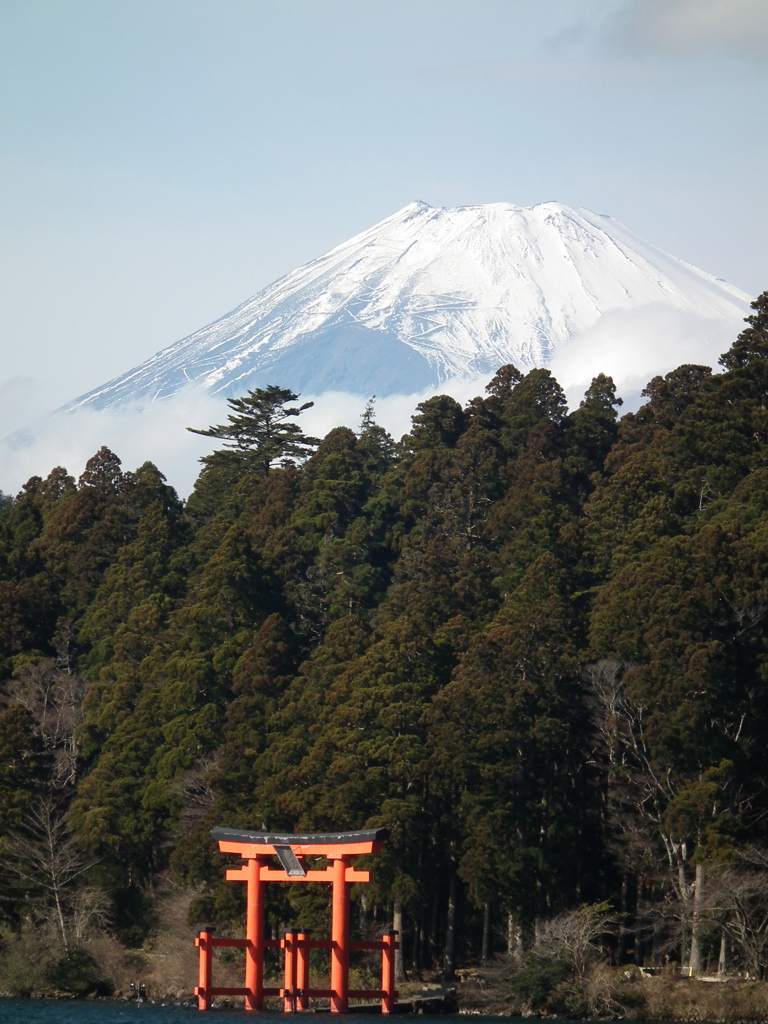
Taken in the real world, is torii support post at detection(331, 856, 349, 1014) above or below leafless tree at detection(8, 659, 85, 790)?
below

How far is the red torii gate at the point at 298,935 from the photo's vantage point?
2947 centimetres

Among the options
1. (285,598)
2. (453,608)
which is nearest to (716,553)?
(453,608)

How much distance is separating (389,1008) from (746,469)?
19196mm

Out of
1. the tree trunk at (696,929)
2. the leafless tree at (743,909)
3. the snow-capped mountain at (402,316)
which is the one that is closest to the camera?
the leafless tree at (743,909)

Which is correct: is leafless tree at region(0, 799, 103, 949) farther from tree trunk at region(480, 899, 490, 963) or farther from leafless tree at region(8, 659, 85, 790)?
tree trunk at region(480, 899, 490, 963)

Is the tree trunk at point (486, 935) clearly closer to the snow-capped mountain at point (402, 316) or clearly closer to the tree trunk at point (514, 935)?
the tree trunk at point (514, 935)

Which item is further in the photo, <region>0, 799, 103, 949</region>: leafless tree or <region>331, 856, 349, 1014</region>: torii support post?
<region>0, 799, 103, 949</region>: leafless tree

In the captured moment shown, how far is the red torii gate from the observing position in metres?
29.5

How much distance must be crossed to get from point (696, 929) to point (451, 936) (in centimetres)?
566

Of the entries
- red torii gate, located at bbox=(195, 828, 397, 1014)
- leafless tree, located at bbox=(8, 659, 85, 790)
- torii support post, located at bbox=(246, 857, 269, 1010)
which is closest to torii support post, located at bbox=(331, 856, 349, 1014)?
red torii gate, located at bbox=(195, 828, 397, 1014)

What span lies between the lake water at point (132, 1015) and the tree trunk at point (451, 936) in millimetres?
2760

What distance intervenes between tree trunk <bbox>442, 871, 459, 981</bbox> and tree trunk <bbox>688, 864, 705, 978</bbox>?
Result: 5040mm

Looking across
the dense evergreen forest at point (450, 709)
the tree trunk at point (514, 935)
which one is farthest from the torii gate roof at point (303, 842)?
the tree trunk at point (514, 935)

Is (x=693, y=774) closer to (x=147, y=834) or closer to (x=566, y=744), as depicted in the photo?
(x=566, y=744)
